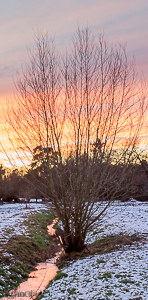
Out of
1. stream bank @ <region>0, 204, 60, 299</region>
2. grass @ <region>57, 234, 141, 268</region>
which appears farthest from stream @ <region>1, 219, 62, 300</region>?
grass @ <region>57, 234, 141, 268</region>

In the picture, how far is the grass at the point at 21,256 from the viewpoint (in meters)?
9.05

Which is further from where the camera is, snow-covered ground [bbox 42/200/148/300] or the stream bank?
the stream bank

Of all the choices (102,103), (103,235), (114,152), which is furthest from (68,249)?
(102,103)

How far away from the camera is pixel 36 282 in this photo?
31.0 feet

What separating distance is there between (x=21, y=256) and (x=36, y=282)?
6.91ft

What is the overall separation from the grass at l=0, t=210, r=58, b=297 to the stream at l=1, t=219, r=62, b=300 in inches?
7.8

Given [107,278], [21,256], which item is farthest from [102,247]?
[107,278]

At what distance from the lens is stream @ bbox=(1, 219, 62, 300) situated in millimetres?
8188

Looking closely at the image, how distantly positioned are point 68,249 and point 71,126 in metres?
4.90

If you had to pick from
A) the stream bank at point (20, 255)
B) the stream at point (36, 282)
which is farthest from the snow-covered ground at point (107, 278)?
the stream bank at point (20, 255)

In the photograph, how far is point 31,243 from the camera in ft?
43.9

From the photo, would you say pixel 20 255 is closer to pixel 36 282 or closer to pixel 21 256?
pixel 21 256

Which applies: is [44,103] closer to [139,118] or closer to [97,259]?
[139,118]

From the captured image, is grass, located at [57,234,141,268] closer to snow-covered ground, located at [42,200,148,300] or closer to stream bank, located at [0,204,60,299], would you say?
snow-covered ground, located at [42,200,148,300]
